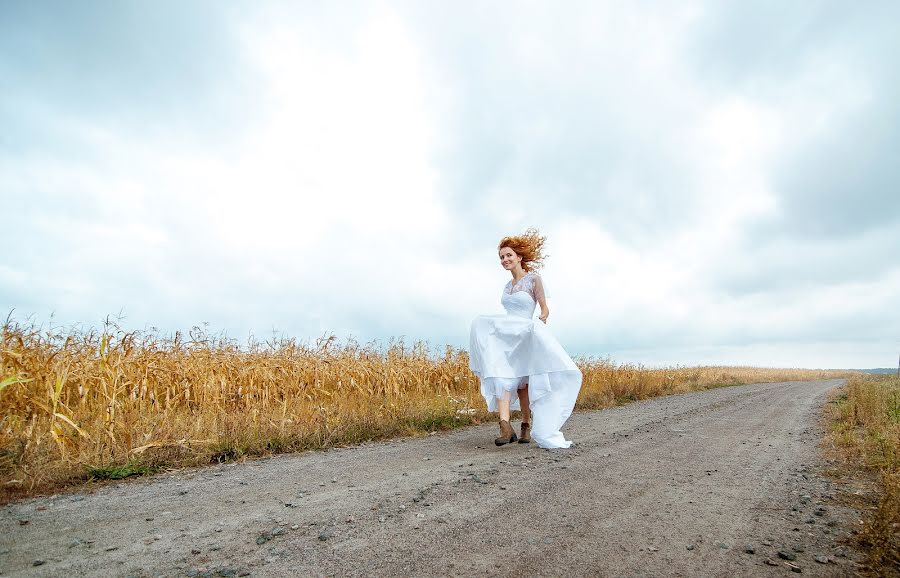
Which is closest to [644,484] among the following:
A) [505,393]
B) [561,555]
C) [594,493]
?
[594,493]

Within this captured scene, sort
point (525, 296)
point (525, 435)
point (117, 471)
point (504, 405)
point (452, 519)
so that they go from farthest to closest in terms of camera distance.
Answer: point (525, 296) → point (525, 435) → point (504, 405) → point (117, 471) → point (452, 519)

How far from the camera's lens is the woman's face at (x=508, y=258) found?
7.12m

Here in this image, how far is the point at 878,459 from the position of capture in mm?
5320

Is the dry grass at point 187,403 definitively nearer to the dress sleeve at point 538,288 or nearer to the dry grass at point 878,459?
the dress sleeve at point 538,288

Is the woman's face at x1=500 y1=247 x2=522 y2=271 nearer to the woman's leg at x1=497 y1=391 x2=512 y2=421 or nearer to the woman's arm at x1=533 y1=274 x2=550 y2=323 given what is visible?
the woman's arm at x1=533 y1=274 x2=550 y2=323

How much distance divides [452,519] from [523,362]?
3.64m

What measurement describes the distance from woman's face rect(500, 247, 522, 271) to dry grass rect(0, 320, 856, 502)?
2.72 metres

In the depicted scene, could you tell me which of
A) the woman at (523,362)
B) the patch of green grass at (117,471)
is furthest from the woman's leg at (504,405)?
the patch of green grass at (117,471)

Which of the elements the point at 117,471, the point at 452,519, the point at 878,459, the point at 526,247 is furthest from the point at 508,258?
the point at 117,471

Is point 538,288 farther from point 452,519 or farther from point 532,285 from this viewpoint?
point 452,519

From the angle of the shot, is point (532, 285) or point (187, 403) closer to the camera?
point (532, 285)

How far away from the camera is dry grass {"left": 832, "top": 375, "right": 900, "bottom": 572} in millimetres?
2949

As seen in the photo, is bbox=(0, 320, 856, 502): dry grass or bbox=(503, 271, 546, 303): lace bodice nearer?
bbox=(0, 320, 856, 502): dry grass

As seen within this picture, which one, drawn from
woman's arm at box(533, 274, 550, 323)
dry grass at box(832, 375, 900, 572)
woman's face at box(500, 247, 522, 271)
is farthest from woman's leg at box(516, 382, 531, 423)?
dry grass at box(832, 375, 900, 572)
